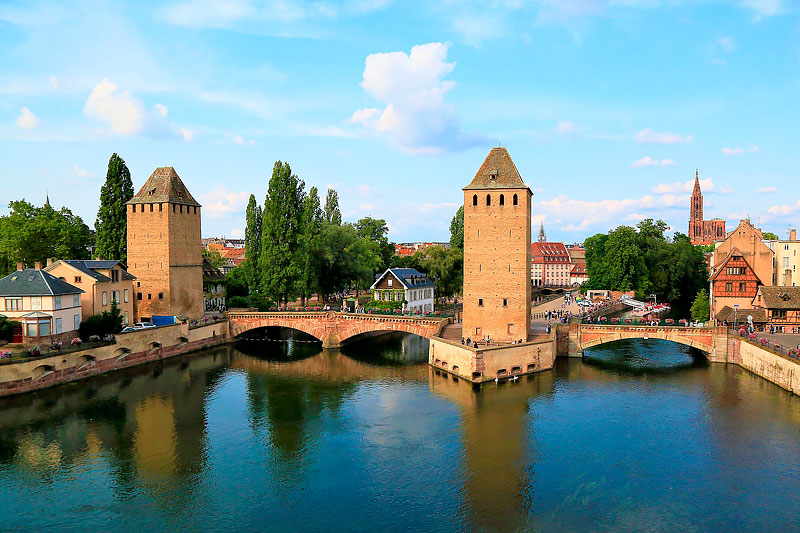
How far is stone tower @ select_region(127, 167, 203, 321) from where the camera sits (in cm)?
5619

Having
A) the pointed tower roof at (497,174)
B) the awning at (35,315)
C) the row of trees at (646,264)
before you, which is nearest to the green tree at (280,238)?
the awning at (35,315)

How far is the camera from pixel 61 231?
63.1 metres

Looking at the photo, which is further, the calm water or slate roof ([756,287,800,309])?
slate roof ([756,287,800,309])

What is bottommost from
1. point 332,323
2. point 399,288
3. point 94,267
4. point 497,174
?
point 332,323

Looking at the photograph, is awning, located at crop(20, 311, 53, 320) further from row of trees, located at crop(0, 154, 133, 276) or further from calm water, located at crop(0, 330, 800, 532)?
row of trees, located at crop(0, 154, 133, 276)

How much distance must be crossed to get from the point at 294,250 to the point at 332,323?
34.3 ft

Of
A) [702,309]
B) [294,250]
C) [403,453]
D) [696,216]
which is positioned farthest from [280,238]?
[696,216]

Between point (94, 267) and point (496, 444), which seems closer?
point (496, 444)

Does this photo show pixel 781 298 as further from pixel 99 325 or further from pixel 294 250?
pixel 99 325

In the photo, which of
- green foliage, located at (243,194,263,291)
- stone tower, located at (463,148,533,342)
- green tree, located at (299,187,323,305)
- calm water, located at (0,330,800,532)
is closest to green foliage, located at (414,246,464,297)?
green tree, located at (299,187,323,305)

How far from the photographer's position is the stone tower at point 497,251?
44969 millimetres

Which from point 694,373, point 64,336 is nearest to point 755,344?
point 694,373

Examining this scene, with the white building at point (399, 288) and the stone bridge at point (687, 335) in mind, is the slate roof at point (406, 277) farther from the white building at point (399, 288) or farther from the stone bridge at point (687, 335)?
the stone bridge at point (687, 335)

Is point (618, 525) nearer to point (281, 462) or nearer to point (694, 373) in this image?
point (281, 462)
